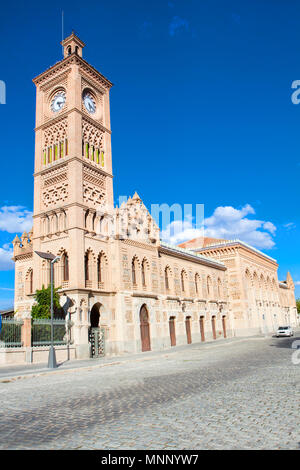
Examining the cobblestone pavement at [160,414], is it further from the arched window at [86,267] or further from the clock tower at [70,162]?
the clock tower at [70,162]

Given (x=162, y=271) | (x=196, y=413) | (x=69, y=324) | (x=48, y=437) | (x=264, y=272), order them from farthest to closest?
(x=264, y=272) → (x=162, y=271) → (x=69, y=324) → (x=196, y=413) → (x=48, y=437)

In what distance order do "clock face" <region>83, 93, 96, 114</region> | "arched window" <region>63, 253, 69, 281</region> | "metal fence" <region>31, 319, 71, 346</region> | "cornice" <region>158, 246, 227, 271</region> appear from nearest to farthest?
"metal fence" <region>31, 319, 71, 346</region> < "arched window" <region>63, 253, 69, 281</region> < "clock face" <region>83, 93, 96, 114</region> < "cornice" <region>158, 246, 227, 271</region>

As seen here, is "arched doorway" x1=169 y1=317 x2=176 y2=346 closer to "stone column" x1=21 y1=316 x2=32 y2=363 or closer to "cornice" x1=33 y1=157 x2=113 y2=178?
"cornice" x1=33 y1=157 x2=113 y2=178

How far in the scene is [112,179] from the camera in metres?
32.7

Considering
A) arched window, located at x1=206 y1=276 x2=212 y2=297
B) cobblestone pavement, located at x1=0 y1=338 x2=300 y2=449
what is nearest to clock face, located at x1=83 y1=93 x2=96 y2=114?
arched window, located at x1=206 y1=276 x2=212 y2=297

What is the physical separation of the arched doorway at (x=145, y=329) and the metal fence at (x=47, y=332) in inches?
299

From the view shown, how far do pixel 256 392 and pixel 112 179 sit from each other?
25.8 m

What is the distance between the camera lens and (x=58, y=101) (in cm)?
3284

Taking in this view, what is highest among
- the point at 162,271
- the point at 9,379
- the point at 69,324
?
the point at 162,271

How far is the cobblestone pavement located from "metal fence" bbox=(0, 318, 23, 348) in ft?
31.8

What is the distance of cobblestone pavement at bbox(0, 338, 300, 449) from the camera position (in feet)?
17.7

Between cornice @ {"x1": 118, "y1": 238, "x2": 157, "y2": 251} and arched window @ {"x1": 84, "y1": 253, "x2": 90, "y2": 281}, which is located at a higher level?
cornice @ {"x1": 118, "y1": 238, "x2": 157, "y2": 251}
